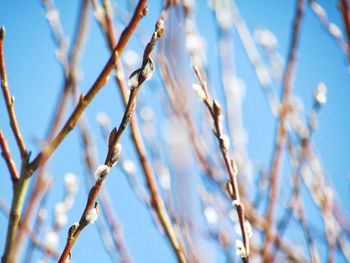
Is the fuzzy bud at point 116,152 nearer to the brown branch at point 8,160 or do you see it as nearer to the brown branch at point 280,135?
the brown branch at point 8,160

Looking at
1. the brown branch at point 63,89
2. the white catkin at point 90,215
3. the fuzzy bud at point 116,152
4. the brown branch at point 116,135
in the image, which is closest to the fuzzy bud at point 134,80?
the brown branch at point 116,135

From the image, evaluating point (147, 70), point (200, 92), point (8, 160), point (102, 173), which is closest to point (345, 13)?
point (200, 92)

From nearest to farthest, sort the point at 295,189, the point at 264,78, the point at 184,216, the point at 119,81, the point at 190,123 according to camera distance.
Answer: the point at 119,81
the point at 184,216
the point at 295,189
the point at 190,123
the point at 264,78

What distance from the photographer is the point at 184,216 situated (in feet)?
3.35

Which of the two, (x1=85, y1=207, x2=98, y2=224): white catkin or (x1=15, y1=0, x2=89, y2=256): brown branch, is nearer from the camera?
(x1=85, y1=207, x2=98, y2=224): white catkin

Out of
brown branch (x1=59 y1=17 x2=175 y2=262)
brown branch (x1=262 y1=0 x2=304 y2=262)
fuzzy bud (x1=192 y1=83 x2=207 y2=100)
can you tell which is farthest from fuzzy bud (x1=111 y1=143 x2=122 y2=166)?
brown branch (x1=262 y1=0 x2=304 y2=262)

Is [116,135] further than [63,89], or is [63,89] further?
[63,89]

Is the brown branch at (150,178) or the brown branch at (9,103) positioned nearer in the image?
the brown branch at (9,103)

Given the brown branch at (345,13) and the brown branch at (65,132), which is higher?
the brown branch at (345,13)

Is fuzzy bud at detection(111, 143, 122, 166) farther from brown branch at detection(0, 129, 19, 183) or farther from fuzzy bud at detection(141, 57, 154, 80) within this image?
brown branch at detection(0, 129, 19, 183)

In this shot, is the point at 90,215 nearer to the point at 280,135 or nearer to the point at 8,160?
the point at 8,160

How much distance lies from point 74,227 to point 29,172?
0.17 meters

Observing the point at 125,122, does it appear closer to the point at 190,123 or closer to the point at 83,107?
the point at 83,107

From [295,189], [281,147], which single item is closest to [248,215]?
[295,189]
